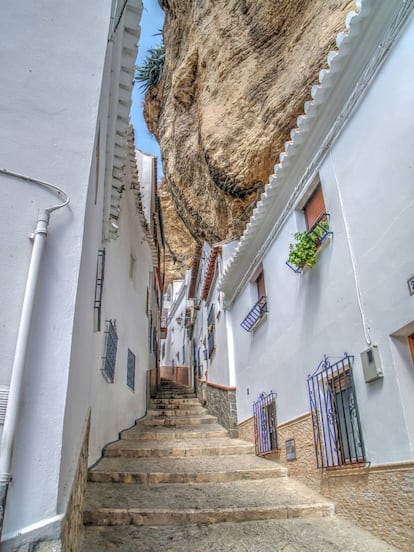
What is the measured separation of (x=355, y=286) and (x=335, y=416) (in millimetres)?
1532

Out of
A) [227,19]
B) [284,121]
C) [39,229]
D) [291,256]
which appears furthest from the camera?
[227,19]

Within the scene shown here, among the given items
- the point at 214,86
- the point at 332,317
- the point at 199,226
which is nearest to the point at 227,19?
the point at 214,86

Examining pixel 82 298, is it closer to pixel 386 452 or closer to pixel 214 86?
pixel 386 452

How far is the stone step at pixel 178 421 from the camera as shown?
1023 cm

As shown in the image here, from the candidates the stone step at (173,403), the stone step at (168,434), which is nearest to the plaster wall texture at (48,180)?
the stone step at (168,434)

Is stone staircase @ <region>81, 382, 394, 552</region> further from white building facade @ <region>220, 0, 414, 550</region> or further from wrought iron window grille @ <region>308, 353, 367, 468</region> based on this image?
wrought iron window grille @ <region>308, 353, 367, 468</region>

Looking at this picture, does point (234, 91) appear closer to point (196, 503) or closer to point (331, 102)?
point (331, 102)

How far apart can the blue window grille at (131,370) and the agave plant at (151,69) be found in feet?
38.5

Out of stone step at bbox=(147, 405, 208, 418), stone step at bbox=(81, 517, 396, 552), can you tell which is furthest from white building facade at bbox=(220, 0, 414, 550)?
stone step at bbox=(147, 405, 208, 418)

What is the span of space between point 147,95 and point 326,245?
48.1ft

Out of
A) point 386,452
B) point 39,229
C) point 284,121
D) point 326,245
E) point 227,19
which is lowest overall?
point 386,452

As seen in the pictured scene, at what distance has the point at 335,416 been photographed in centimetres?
476

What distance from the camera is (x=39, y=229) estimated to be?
9.98 feet

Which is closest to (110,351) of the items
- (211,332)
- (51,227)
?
(51,227)
